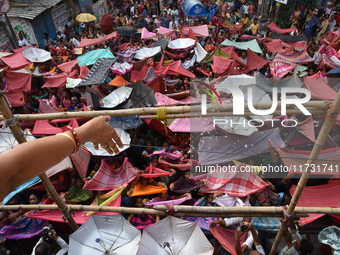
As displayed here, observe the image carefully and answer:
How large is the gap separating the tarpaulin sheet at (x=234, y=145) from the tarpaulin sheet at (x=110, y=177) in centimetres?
166

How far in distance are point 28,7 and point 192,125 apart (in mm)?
15950

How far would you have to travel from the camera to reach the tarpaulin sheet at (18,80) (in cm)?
897

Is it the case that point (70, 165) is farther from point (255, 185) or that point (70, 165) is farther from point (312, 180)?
point (312, 180)

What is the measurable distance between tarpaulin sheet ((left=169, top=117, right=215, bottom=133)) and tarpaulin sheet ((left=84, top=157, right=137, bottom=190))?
1.58m

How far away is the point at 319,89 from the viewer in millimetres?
7207

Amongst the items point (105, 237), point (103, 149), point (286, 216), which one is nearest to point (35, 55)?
point (103, 149)

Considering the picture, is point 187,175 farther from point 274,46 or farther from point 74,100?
point 274,46

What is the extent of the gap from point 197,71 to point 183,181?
6204mm

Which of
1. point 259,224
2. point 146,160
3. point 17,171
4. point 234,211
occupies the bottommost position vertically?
point 146,160

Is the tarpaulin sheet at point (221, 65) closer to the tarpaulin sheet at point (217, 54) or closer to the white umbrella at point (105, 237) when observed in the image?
the tarpaulin sheet at point (217, 54)

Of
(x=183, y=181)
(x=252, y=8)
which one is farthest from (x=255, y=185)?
(x=252, y=8)

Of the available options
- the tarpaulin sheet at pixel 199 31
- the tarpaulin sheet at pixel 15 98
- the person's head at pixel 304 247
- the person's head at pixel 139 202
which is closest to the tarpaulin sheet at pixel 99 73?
the tarpaulin sheet at pixel 15 98

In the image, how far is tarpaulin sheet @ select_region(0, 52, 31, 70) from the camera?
10.1 metres

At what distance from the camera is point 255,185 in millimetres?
4559
